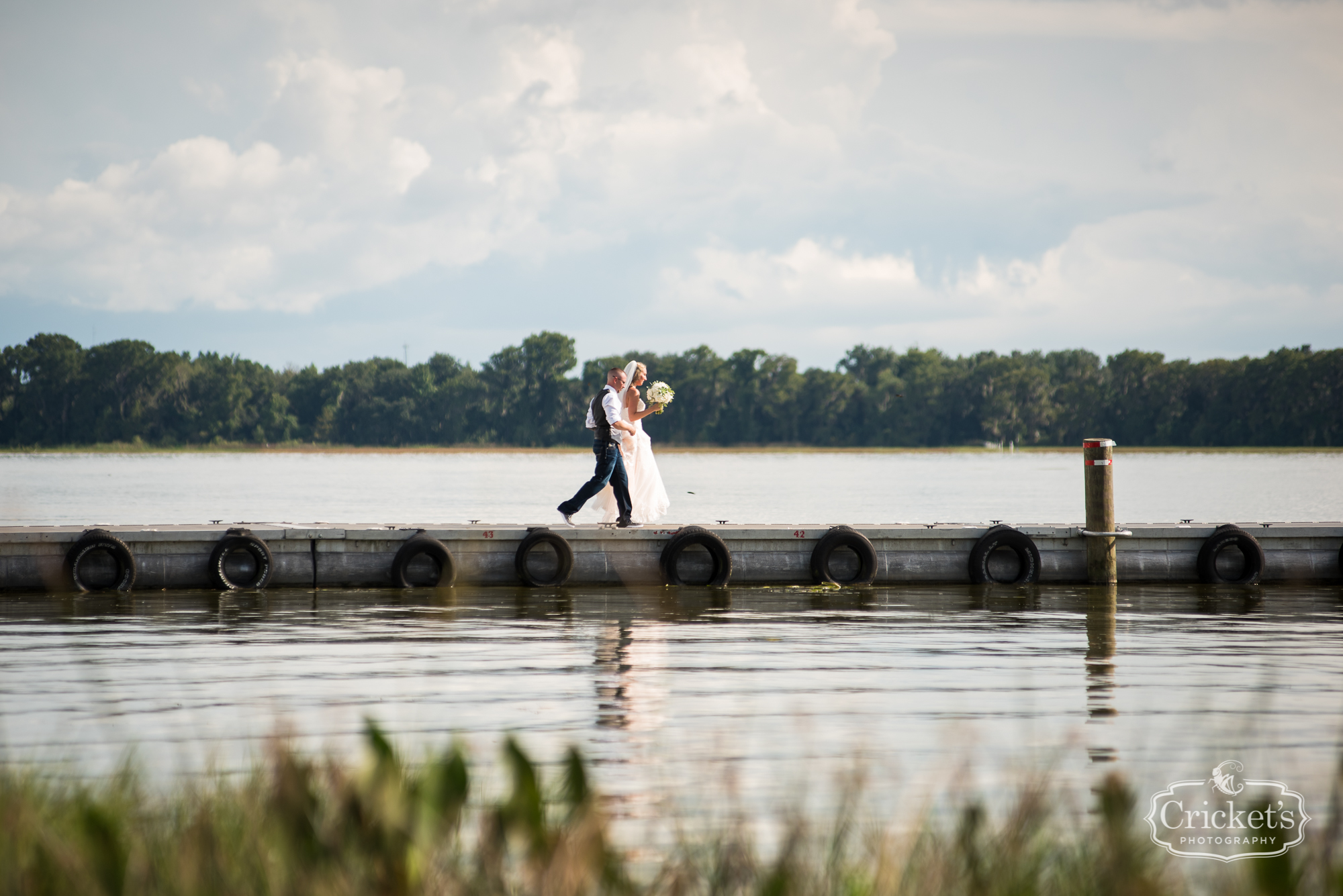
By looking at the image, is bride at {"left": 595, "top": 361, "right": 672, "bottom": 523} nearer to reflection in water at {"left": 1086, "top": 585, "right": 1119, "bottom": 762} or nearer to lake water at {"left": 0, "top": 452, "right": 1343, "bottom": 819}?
lake water at {"left": 0, "top": 452, "right": 1343, "bottom": 819}

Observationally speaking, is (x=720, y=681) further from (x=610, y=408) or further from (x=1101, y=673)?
(x=610, y=408)

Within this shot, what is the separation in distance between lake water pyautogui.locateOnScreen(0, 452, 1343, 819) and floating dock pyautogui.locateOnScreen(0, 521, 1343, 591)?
0.36 m

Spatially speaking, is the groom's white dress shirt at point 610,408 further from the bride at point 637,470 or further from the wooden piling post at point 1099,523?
the wooden piling post at point 1099,523

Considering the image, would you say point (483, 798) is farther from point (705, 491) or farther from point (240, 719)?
point (705, 491)

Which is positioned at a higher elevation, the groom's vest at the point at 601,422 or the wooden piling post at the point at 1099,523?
the groom's vest at the point at 601,422

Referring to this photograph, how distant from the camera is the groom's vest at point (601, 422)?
13.6 meters

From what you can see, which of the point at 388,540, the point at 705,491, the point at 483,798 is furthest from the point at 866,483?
the point at 483,798

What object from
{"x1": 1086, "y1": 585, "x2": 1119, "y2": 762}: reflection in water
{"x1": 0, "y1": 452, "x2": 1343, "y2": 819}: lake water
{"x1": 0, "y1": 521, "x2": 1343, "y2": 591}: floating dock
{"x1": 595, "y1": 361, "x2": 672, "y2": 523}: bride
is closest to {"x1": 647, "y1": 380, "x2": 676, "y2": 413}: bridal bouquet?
{"x1": 595, "y1": 361, "x2": 672, "y2": 523}: bride

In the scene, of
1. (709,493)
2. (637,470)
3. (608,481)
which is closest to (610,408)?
(608,481)

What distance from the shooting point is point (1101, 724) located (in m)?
6.41

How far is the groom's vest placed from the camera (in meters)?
13.6

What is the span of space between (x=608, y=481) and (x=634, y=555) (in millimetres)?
949

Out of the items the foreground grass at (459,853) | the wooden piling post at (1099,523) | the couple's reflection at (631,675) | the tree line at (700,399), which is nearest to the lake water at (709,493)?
the couple's reflection at (631,675)

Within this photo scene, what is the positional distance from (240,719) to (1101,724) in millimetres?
4517
